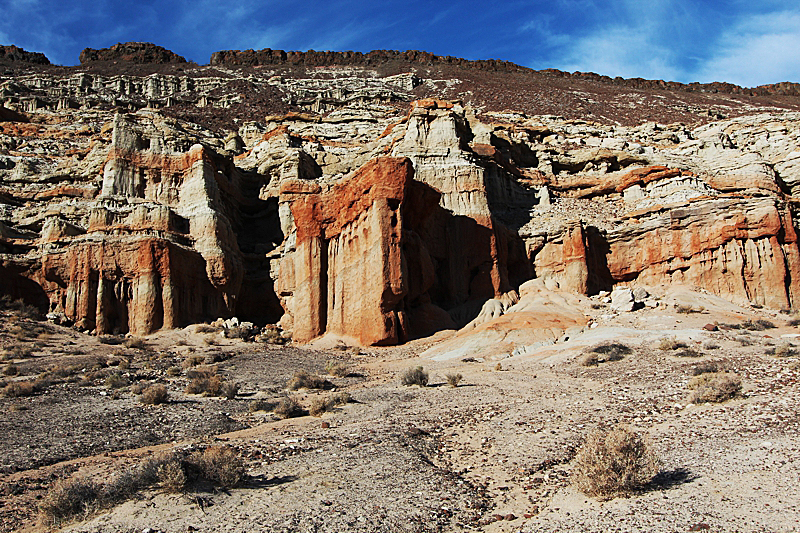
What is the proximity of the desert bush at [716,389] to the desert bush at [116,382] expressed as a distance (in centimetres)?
1669

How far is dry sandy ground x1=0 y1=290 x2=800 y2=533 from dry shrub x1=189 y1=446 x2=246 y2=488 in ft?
0.67

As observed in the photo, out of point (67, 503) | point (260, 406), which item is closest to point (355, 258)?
point (260, 406)

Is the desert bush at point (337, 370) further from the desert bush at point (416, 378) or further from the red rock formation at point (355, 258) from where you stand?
the red rock formation at point (355, 258)

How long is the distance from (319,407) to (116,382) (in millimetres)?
7828

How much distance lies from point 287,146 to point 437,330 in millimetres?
26783

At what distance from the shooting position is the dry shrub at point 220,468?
928 centimetres

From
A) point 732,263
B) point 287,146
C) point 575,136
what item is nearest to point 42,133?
point 287,146

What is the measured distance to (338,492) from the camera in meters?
9.33

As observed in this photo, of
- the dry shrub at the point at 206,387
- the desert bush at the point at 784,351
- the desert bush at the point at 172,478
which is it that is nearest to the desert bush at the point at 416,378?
the dry shrub at the point at 206,387

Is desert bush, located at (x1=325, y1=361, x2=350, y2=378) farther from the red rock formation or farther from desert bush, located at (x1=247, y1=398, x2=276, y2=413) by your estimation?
desert bush, located at (x1=247, y1=398, x2=276, y2=413)

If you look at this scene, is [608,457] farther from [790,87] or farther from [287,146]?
[790,87]

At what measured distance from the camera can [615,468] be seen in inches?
338

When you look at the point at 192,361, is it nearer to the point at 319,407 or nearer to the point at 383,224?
the point at 319,407

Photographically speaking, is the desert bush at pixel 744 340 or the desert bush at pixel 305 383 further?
the desert bush at pixel 744 340
